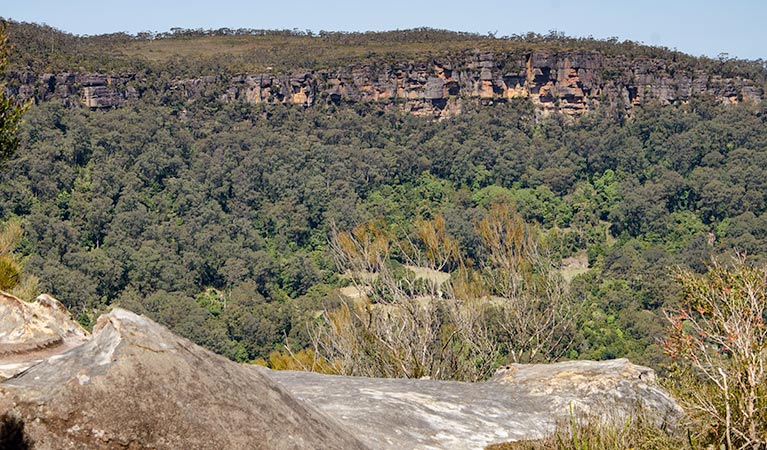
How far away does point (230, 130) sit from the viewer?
264 ft

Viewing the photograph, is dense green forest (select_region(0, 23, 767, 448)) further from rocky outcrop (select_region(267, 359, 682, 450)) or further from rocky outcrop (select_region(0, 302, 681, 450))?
rocky outcrop (select_region(0, 302, 681, 450))

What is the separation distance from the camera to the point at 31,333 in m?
5.19

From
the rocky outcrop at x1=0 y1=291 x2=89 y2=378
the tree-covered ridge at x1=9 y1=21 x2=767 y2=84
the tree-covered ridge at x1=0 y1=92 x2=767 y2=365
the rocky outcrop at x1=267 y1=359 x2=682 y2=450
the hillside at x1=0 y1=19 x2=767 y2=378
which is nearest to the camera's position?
the rocky outcrop at x1=0 y1=291 x2=89 y2=378

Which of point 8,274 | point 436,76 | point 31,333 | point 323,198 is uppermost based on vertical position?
point 31,333

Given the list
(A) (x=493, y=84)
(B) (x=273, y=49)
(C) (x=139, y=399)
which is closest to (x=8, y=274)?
(C) (x=139, y=399)

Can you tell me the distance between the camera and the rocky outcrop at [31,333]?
4836 millimetres

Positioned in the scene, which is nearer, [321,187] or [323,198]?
[323,198]

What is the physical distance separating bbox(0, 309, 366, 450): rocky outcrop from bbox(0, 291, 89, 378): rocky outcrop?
1.16 metres

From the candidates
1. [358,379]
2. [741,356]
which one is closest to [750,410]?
[741,356]

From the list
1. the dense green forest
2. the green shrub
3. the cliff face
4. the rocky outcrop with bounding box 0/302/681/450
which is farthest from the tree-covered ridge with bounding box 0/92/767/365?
the rocky outcrop with bounding box 0/302/681/450

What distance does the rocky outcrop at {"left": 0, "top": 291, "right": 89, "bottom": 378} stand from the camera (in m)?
4.84

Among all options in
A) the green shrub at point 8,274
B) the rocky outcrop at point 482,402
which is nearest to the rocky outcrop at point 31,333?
the rocky outcrop at point 482,402

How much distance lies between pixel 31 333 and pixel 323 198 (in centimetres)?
6757

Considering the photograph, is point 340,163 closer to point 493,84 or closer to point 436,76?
point 436,76
